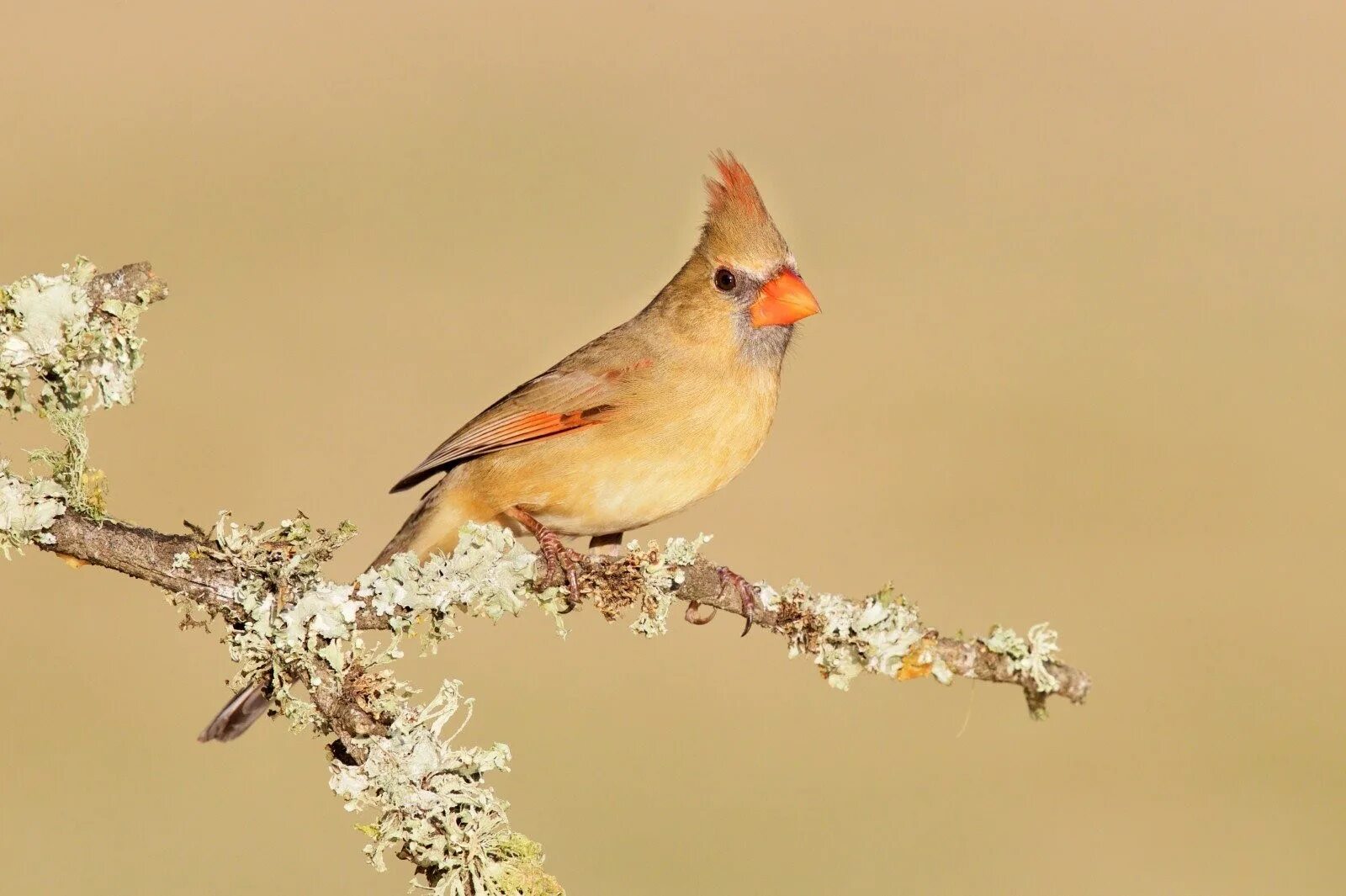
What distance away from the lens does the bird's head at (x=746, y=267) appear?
4.91 meters

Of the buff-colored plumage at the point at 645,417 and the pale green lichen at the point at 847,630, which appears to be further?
the buff-colored plumage at the point at 645,417

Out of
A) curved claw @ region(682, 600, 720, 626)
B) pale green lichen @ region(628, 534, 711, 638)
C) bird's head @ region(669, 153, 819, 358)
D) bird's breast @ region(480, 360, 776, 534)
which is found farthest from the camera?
bird's head @ region(669, 153, 819, 358)

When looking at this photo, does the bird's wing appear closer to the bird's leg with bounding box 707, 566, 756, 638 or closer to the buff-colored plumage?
the buff-colored plumage

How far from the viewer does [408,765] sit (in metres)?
2.78

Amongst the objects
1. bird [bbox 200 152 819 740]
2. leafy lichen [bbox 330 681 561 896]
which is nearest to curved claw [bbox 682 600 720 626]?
bird [bbox 200 152 819 740]

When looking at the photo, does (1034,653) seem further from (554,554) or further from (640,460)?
(640,460)

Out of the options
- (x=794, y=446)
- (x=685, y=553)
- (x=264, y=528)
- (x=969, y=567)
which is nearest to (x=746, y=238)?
(x=685, y=553)

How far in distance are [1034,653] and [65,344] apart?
221cm

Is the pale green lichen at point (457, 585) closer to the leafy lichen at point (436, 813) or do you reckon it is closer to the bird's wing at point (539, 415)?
the leafy lichen at point (436, 813)

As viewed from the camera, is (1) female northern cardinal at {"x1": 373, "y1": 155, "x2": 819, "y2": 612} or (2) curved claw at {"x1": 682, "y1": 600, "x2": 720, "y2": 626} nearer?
(2) curved claw at {"x1": 682, "y1": 600, "x2": 720, "y2": 626}

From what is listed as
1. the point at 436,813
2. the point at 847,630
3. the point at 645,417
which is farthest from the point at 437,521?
the point at 436,813

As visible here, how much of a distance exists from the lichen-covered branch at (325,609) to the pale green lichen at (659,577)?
0.30 m

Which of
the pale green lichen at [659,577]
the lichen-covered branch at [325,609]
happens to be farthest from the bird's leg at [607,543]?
the lichen-covered branch at [325,609]

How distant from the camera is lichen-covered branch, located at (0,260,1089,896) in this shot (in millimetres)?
2795
